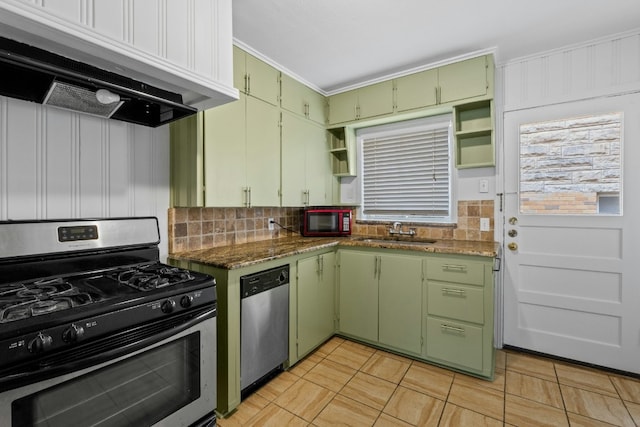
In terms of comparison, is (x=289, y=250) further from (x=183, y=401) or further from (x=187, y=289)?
(x=183, y=401)

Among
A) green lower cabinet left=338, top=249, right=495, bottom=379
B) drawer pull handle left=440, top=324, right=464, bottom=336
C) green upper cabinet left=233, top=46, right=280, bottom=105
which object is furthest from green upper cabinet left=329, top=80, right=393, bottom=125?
drawer pull handle left=440, top=324, right=464, bottom=336

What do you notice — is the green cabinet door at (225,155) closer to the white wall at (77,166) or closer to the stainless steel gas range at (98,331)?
the white wall at (77,166)

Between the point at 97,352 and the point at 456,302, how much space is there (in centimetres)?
212

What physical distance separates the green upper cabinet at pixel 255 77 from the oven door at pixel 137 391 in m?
1.60

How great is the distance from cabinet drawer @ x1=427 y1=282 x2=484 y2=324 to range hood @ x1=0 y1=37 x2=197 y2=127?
6.69 feet

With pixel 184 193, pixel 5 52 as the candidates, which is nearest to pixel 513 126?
pixel 184 193

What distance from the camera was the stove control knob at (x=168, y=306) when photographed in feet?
4.15

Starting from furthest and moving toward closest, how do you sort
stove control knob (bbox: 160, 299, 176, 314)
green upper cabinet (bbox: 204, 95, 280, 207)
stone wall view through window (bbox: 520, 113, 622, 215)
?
stone wall view through window (bbox: 520, 113, 622, 215), green upper cabinet (bbox: 204, 95, 280, 207), stove control knob (bbox: 160, 299, 176, 314)

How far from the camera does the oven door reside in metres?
0.97

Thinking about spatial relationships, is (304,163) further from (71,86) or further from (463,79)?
(71,86)

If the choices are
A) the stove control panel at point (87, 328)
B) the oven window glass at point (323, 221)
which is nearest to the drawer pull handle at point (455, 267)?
the oven window glass at point (323, 221)

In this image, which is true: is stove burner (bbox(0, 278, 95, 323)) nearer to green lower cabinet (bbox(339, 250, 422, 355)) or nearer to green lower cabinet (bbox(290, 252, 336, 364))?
green lower cabinet (bbox(290, 252, 336, 364))

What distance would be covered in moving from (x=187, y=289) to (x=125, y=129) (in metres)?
1.11

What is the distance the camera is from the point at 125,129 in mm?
1797
